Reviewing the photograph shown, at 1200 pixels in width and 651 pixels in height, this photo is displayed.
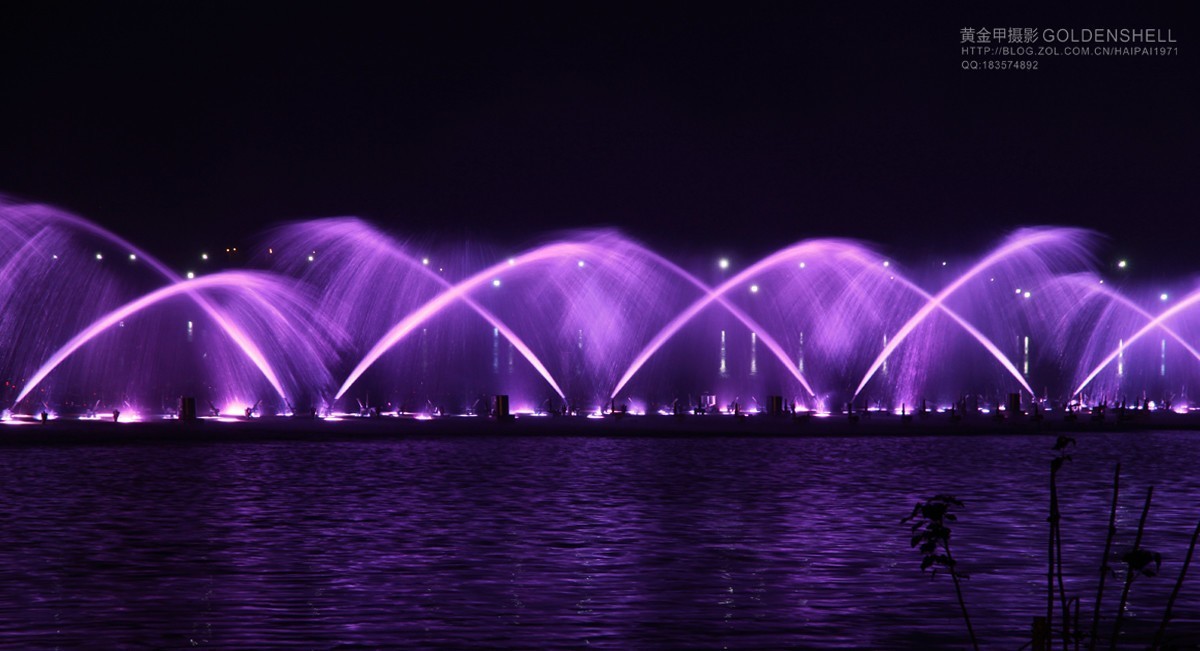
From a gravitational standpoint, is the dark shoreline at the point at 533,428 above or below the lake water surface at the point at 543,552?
above

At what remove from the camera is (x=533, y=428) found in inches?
2429

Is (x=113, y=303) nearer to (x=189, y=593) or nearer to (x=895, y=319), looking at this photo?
(x=895, y=319)

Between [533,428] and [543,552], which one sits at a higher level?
[533,428]

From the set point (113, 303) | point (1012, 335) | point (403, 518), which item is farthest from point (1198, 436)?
point (113, 303)

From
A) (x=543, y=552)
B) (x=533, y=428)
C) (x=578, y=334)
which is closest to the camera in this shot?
(x=543, y=552)

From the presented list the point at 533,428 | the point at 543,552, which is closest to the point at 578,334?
the point at 533,428

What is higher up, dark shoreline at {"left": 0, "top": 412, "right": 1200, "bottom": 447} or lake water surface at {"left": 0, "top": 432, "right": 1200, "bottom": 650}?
dark shoreline at {"left": 0, "top": 412, "right": 1200, "bottom": 447}

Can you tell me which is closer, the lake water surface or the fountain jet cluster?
the lake water surface

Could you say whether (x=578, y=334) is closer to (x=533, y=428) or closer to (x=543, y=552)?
(x=533, y=428)

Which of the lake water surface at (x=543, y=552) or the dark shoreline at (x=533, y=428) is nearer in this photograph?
the lake water surface at (x=543, y=552)

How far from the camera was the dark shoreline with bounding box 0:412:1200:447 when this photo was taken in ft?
176

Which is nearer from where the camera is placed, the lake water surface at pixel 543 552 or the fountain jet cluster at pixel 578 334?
the lake water surface at pixel 543 552

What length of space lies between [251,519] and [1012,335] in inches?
4363

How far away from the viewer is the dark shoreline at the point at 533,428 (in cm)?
5356
